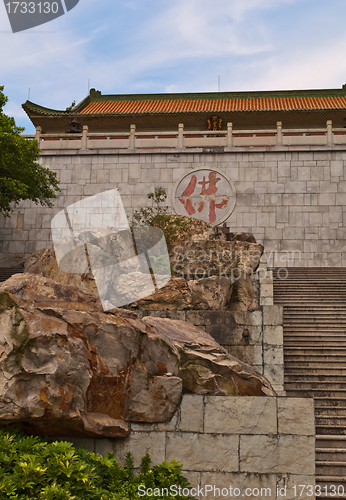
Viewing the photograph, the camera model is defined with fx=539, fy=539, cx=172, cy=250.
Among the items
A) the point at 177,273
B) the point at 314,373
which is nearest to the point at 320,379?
the point at 314,373

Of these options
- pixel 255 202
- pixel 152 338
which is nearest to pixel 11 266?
pixel 255 202

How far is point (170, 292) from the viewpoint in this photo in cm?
846

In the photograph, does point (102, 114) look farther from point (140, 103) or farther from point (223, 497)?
point (223, 497)

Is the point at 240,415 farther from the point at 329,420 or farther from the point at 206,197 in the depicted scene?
the point at 206,197

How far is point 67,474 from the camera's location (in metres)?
4.59

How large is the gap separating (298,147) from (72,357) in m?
14.2

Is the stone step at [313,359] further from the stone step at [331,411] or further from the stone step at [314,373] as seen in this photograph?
the stone step at [331,411]

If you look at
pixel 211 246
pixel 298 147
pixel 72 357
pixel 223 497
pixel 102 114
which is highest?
pixel 102 114

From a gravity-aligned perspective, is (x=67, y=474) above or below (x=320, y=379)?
below

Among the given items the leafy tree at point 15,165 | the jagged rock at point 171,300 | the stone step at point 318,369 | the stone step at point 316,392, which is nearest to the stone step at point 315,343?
the stone step at point 318,369

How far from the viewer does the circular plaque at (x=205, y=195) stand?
672 inches

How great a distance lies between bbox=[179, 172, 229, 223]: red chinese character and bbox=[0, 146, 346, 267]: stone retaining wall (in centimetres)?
44

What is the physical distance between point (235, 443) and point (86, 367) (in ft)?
5.69

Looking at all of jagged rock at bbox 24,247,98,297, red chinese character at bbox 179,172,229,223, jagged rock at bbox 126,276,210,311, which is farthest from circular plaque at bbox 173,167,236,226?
jagged rock at bbox 126,276,210,311
